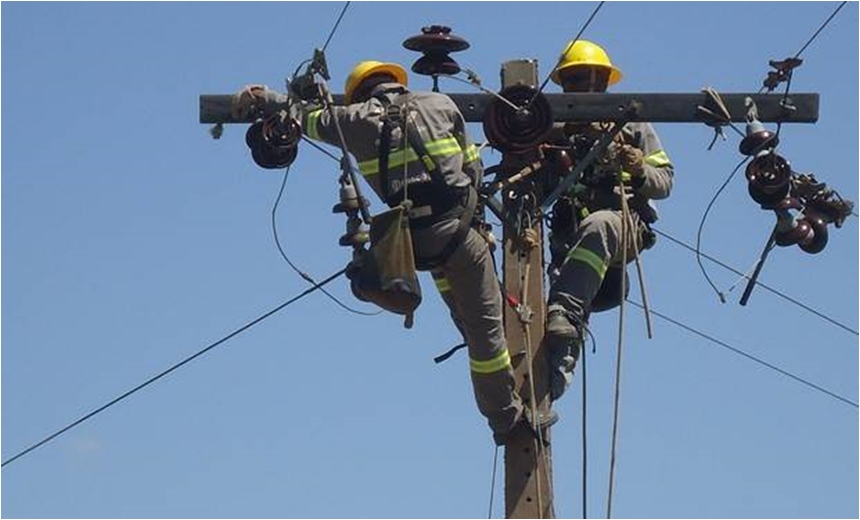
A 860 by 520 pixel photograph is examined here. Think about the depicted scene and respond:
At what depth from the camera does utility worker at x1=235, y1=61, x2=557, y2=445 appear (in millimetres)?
13984

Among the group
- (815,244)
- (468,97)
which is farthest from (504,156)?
(815,244)

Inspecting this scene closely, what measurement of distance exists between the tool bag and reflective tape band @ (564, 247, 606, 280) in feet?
3.94

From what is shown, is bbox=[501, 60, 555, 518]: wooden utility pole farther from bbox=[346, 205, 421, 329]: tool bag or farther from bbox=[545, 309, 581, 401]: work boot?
bbox=[346, 205, 421, 329]: tool bag

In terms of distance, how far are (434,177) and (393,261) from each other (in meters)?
0.41

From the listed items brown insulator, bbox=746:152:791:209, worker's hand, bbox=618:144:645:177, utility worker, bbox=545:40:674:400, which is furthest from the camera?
worker's hand, bbox=618:144:645:177

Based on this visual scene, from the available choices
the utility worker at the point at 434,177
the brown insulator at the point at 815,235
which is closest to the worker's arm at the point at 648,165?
the brown insulator at the point at 815,235

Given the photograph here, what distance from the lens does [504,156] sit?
14.9 meters

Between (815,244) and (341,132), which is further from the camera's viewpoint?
(815,244)

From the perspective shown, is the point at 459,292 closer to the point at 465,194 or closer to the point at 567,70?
the point at 465,194

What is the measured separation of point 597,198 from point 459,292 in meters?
1.14

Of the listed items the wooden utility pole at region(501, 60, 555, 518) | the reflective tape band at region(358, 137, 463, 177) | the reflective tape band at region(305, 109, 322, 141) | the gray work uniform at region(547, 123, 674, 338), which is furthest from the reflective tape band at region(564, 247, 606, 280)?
the reflective tape band at region(305, 109, 322, 141)

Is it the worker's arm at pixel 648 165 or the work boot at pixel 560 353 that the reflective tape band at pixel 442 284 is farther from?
the worker's arm at pixel 648 165

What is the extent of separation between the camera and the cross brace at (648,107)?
1464 cm

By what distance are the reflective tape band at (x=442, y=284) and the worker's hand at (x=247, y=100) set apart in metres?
1.11
